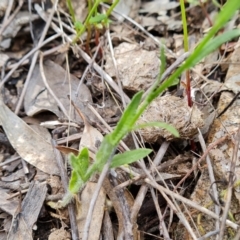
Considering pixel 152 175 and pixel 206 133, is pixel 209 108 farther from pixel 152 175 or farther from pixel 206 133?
pixel 152 175

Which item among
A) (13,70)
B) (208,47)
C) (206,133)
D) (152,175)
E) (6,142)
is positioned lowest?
(6,142)

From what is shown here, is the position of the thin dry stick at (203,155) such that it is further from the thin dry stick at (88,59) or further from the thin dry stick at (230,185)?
the thin dry stick at (88,59)

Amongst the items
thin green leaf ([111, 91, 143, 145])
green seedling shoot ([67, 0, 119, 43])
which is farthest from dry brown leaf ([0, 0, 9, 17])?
thin green leaf ([111, 91, 143, 145])

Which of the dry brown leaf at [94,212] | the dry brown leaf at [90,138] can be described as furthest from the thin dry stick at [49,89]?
the dry brown leaf at [94,212]

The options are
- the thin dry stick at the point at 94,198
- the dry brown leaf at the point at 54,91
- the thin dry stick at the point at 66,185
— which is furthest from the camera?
the dry brown leaf at the point at 54,91

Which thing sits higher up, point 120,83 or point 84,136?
point 120,83

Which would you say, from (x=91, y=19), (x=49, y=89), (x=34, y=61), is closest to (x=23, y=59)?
(x=34, y=61)

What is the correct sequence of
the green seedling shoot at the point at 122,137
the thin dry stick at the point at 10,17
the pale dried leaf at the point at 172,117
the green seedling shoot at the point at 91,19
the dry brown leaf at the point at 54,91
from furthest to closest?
the thin dry stick at the point at 10,17, the dry brown leaf at the point at 54,91, the green seedling shoot at the point at 91,19, the pale dried leaf at the point at 172,117, the green seedling shoot at the point at 122,137

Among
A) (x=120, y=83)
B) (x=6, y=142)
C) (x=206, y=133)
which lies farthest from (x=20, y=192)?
(x=206, y=133)
